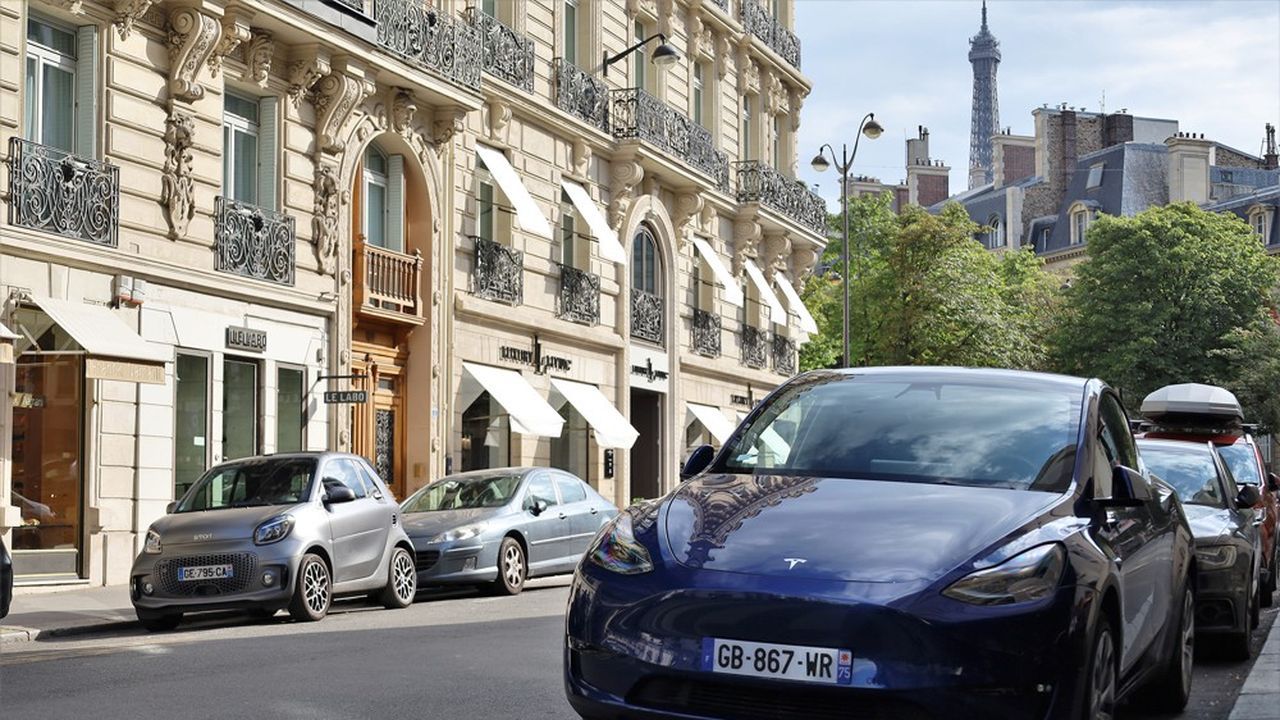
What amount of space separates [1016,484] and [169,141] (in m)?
17.0

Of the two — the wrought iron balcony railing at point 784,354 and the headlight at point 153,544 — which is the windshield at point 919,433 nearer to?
the headlight at point 153,544

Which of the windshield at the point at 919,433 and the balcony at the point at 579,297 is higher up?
the balcony at the point at 579,297

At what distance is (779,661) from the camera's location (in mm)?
5785

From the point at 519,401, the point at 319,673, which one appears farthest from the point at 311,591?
the point at 519,401

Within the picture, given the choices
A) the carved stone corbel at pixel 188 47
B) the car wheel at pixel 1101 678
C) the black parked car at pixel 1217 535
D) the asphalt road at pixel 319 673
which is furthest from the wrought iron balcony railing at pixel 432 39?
the car wheel at pixel 1101 678

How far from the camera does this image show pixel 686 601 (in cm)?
593

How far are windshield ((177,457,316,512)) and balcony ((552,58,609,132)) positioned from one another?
1659cm

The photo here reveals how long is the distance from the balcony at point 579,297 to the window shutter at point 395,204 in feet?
17.1

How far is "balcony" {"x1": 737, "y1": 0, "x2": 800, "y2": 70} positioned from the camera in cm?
4281

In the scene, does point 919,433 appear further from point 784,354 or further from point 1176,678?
point 784,354

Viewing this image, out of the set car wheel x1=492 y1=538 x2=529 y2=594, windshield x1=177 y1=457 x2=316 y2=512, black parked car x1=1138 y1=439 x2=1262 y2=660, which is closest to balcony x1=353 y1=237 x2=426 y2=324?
car wheel x1=492 y1=538 x2=529 y2=594

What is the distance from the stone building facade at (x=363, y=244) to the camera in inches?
791

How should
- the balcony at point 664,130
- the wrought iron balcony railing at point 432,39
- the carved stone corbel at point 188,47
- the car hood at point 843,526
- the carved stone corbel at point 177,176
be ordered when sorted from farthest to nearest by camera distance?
the balcony at point 664,130
the wrought iron balcony railing at point 432,39
the carved stone corbel at point 188,47
the carved stone corbel at point 177,176
the car hood at point 843,526

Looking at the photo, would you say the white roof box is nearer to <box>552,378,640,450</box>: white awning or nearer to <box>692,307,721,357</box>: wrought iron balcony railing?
<box>552,378,640,450</box>: white awning
